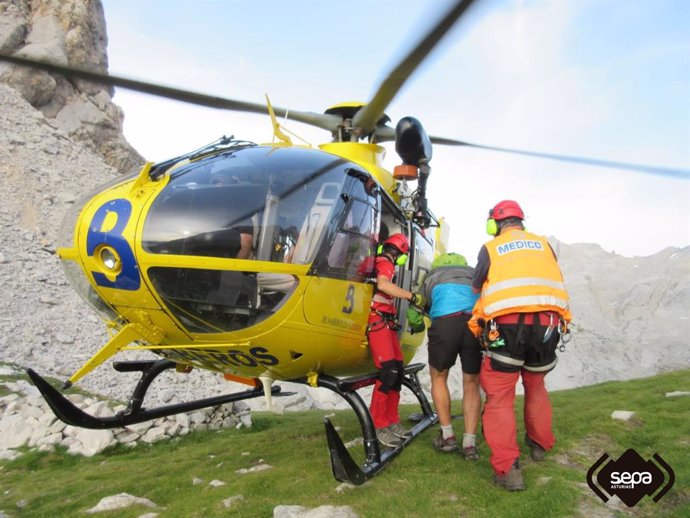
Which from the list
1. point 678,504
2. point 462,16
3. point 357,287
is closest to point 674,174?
point 462,16

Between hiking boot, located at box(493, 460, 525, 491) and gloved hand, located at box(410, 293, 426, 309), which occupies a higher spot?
gloved hand, located at box(410, 293, 426, 309)

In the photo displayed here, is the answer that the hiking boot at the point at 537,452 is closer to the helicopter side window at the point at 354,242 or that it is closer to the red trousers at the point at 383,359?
the red trousers at the point at 383,359

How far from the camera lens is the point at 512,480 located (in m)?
3.52

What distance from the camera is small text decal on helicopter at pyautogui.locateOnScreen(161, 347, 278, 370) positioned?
3.69 meters

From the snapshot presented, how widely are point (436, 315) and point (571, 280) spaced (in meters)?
44.2

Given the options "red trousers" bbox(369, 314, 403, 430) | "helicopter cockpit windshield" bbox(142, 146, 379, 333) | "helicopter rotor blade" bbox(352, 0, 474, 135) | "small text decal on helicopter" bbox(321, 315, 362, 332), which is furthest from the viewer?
"red trousers" bbox(369, 314, 403, 430)

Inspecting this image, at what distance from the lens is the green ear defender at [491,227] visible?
4.12 meters

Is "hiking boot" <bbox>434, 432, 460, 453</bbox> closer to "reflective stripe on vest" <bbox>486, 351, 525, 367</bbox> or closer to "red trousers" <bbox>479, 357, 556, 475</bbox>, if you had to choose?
"red trousers" <bbox>479, 357, 556, 475</bbox>

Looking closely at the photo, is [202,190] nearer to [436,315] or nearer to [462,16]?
[462,16]

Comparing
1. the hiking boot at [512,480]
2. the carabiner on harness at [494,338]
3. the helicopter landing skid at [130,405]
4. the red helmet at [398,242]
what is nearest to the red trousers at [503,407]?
the hiking boot at [512,480]

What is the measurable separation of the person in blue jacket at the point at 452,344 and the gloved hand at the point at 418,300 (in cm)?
6
